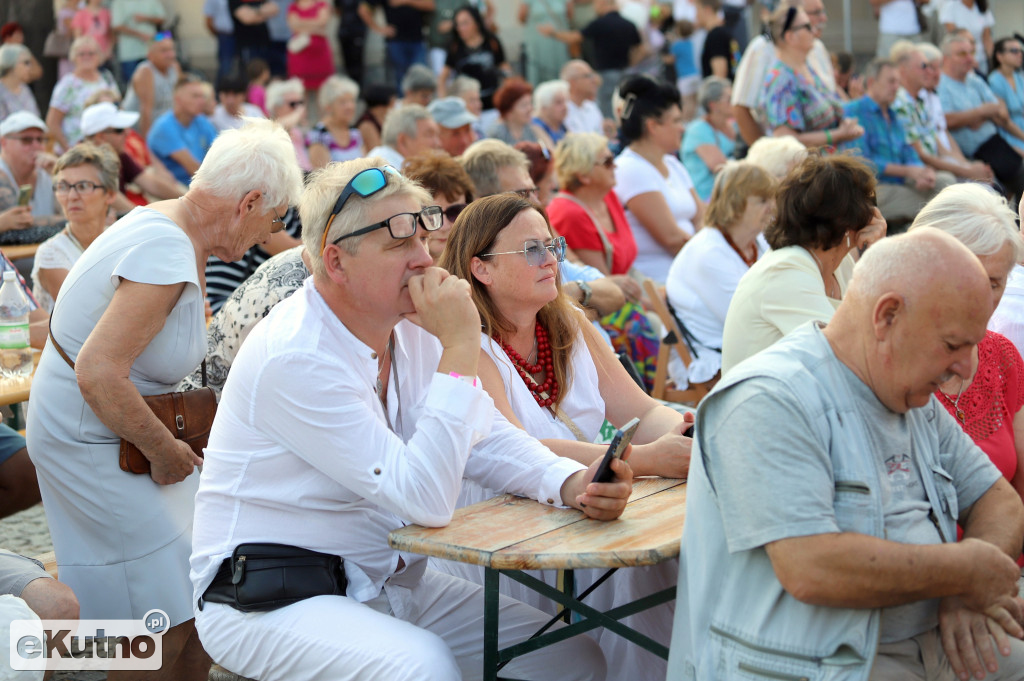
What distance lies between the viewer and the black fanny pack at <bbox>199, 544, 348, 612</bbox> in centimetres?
224

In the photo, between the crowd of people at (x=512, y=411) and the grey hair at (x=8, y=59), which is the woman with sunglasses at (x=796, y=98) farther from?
the grey hair at (x=8, y=59)

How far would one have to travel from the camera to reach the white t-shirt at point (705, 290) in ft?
16.3

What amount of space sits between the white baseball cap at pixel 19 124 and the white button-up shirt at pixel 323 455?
536 cm

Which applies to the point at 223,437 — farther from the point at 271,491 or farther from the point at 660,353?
the point at 660,353

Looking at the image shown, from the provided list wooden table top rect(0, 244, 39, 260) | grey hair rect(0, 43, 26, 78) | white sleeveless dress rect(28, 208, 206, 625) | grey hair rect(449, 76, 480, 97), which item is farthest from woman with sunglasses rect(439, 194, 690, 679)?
grey hair rect(0, 43, 26, 78)

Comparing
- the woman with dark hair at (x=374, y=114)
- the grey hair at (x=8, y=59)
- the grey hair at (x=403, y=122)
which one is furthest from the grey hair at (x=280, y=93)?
the grey hair at (x=403, y=122)

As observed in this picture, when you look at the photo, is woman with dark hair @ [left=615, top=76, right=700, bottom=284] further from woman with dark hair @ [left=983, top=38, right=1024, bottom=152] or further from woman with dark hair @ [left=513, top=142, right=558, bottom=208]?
woman with dark hair @ [left=983, top=38, right=1024, bottom=152]

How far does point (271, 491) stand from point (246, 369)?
0.27 metres

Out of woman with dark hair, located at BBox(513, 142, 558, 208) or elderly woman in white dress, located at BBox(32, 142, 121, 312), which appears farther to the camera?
woman with dark hair, located at BBox(513, 142, 558, 208)

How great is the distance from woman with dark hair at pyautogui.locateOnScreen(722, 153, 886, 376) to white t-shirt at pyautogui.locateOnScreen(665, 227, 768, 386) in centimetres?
131

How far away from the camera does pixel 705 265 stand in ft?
16.3

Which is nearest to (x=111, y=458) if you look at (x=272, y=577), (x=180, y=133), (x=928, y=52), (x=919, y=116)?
(x=272, y=577)

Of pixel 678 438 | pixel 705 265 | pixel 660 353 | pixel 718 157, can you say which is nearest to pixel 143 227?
pixel 678 438

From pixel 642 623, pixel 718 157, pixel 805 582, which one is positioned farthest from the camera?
pixel 718 157
